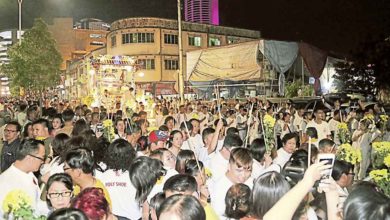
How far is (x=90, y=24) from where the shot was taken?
132875 millimetres

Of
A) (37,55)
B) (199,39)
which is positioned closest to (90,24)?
(199,39)

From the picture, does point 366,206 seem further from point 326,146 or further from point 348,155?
point 326,146

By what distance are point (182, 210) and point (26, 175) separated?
9.93ft

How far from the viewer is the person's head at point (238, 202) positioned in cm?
389

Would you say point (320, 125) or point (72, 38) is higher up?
point (72, 38)

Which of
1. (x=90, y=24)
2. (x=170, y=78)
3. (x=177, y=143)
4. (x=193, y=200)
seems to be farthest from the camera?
(x=90, y=24)

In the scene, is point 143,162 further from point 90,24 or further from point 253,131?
point 90,24

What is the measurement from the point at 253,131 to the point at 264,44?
288 inches

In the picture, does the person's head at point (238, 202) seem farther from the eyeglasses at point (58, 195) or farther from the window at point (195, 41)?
the window at point (195, 41)

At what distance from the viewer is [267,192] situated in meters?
3.42

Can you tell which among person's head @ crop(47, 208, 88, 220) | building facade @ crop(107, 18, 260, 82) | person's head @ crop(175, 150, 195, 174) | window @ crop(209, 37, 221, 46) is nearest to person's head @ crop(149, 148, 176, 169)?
person's head @ crop(175, 150, 195, 174)

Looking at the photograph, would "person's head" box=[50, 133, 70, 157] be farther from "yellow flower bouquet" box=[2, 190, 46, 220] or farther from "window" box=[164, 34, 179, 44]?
"window" box=[164, 34, 179, 44]

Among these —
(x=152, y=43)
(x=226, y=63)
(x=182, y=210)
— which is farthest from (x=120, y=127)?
(x=152, y=43)

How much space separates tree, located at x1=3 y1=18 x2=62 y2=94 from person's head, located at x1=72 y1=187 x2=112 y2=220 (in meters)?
23.7
